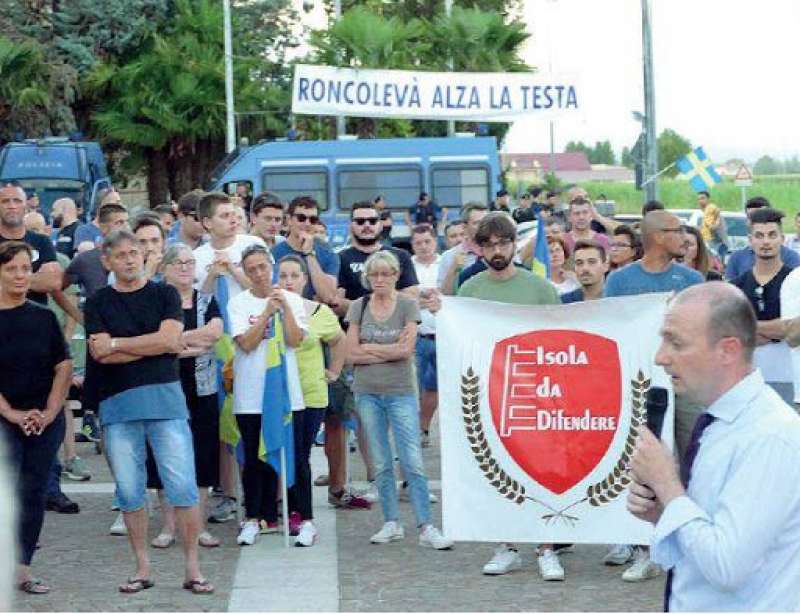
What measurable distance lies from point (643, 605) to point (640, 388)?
118 centimetres

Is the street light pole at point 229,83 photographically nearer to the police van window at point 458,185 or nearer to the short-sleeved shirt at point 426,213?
the police van window at point 458,185

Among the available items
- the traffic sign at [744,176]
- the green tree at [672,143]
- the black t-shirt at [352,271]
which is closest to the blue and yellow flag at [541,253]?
the black t-shirt at [352,271]

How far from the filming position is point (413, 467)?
10.2 m

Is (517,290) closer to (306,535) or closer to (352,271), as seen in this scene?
(306,535)

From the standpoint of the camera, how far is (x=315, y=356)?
10461mm

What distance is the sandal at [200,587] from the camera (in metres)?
8.87

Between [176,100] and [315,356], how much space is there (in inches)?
1662

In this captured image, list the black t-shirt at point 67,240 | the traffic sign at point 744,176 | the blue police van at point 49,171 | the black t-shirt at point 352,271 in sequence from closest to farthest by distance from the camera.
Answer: the black t-shirt at point 352,271 → the black t-shirt at point 67,240 → the traffic sign at point 744,176 → the blue police van at point 49,171

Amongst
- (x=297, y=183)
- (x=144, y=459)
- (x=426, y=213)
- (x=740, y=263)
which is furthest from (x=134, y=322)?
(x=297, y=183)

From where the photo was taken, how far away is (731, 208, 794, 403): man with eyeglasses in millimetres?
9906

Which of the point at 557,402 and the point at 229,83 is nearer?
the point at 557,402

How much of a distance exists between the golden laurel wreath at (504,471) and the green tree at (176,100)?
42.6 meters

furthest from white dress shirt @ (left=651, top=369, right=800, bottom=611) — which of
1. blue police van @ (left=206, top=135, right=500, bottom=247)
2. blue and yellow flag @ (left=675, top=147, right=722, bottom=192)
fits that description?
blue police van @ (left=206, top=135, right=500, bottom=247)

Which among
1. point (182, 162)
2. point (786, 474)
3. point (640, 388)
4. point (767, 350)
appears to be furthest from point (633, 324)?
point (182, 162)
